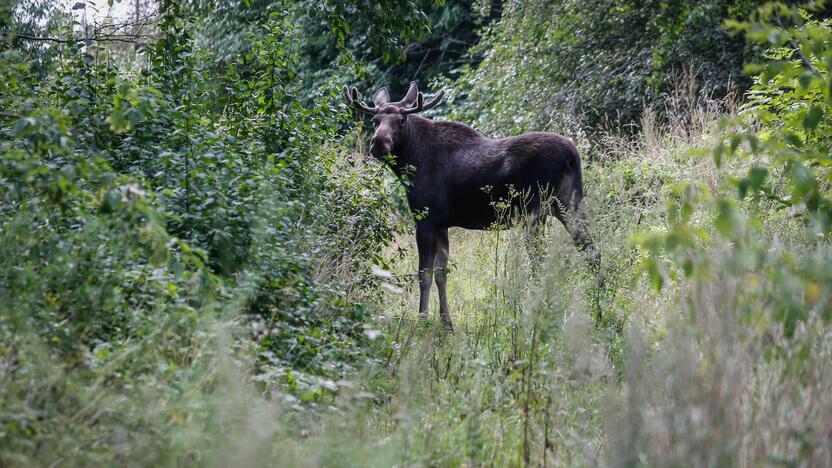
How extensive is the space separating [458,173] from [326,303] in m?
3.89

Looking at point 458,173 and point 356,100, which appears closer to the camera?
point 458,173

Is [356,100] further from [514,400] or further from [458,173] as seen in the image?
[514,400]

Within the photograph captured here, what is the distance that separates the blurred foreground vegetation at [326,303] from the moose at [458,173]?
502 millimetres

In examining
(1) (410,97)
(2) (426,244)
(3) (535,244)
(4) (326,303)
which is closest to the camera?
(4) (326,303)

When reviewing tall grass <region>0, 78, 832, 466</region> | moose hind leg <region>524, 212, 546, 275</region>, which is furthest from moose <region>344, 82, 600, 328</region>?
tall grass <region>0, 78, 832, 466</region>

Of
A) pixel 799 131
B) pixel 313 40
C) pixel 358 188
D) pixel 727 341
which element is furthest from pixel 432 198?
pixel 313 40

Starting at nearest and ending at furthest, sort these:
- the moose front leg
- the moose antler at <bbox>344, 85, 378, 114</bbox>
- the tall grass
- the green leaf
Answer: the tall grass
the green leaf
the moose front leg
the moose antler at <bbox>344, 85, 378, 114</bbox>

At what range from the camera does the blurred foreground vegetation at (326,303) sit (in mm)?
3143

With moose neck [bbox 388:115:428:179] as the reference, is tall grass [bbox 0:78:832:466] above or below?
below

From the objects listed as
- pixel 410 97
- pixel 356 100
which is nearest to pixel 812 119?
pixel 356 100

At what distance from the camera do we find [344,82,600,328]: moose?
8.45 meters

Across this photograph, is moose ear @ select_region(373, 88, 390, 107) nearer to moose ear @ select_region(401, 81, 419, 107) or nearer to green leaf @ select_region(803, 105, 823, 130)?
moose ear @ select_region(401, 81, 419, 107)

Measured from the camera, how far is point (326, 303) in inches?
209

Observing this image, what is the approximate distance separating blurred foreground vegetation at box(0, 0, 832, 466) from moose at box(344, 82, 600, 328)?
1.65 ft
